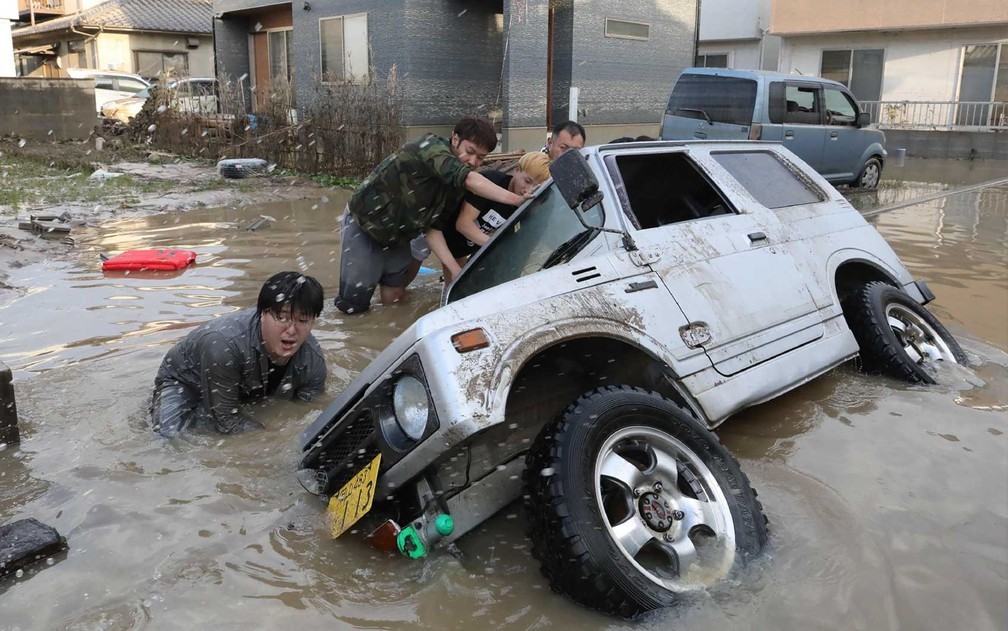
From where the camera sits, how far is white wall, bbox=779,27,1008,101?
23.5 meters

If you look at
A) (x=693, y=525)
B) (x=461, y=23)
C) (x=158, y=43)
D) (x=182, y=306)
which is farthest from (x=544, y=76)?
(x=158, y=43)

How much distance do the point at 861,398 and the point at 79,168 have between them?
15654mm

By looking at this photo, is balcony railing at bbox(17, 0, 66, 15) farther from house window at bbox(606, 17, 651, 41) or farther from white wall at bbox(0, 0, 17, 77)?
house window at bbox(606, 17, 651, 41)

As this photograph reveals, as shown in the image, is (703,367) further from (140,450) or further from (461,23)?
(461,23)

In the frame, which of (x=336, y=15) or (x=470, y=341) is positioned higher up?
(x=336, y=15)

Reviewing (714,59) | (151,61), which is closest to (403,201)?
(714,59)

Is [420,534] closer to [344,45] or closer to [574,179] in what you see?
[574,179]

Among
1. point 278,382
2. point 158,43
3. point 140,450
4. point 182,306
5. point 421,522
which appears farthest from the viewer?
point 158,43

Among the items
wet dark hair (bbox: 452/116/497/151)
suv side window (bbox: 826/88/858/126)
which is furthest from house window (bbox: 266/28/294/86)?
wet dark hair (bbox: 452/116/497/151)

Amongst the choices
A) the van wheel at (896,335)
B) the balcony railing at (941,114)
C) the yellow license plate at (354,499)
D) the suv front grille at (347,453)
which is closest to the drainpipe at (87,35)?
the balcony railing at (941,114)

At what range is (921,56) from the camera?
24172 millimetres

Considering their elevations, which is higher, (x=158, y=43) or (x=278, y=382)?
(x=158, y=43)

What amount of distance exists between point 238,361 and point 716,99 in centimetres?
1070

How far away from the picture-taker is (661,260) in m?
3.62
